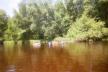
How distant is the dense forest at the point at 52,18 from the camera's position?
5056 cm

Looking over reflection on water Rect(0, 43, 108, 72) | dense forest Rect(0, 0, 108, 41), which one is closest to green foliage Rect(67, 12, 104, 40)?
dense forest Rect(0, 0, 108, 41)

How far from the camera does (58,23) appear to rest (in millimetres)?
57750

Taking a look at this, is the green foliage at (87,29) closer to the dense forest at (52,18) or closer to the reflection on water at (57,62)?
the dense forest at (52,18)

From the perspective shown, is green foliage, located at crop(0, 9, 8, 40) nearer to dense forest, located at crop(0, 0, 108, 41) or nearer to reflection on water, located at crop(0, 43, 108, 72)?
dense forest, located at crop(0, 0, 108, 41)

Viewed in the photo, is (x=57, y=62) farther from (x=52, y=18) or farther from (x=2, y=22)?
(x=2, y=22)

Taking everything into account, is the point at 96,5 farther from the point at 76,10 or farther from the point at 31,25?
the point at 31,25

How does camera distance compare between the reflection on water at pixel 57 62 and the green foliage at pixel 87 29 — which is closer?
the reflection on water at pixel 57 62

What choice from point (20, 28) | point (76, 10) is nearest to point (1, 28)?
point (20, 28)

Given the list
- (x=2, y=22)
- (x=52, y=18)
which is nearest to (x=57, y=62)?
(x=52, y=18)

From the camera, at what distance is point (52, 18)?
59.4 meters

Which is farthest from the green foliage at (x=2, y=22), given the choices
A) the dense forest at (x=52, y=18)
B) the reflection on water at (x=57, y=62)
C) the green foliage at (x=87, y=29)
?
the reflection on water at (x=57, y=62)

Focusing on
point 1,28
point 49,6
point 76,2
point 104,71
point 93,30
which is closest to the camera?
point 104,71

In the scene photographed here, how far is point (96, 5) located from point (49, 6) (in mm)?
12806

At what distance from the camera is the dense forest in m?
50.6
